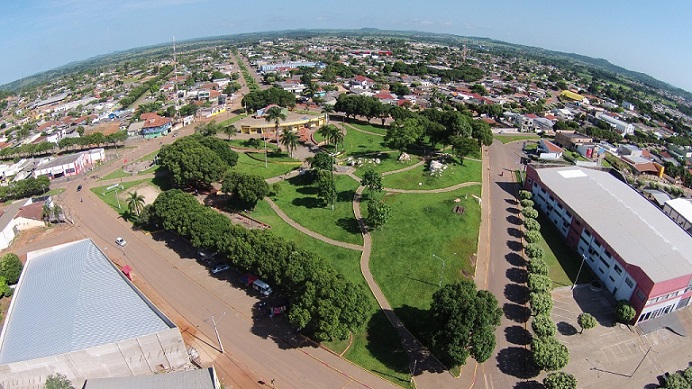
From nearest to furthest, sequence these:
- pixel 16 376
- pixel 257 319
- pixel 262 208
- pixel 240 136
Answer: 1. pixel 16 376
2. pixel 257 319
3. pixel 262 208
4. pixel 240 136

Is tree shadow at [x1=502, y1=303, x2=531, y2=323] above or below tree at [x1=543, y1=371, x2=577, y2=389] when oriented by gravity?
below

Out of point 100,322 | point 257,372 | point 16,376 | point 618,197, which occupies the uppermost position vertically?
A: point 618,197

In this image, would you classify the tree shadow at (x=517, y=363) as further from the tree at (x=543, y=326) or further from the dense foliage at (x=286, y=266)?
the dense foliage at (x=286, y=266)

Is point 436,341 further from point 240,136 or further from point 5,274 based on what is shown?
point 240,136

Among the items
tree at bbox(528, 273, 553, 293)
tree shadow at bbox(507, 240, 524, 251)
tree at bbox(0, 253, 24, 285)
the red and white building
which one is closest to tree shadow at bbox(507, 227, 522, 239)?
tree shadow at bbox(507, 240, 524, 251)

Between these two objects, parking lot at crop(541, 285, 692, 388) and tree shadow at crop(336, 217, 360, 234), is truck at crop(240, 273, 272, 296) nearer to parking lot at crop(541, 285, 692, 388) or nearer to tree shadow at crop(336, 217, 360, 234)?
tree shadow at crop(336, 217, 360, 234)

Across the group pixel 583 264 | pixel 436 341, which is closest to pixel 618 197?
pixel 583 264
